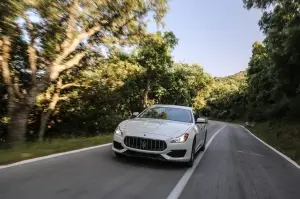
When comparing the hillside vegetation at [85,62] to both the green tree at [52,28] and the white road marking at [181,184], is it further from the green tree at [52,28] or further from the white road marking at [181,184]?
the white road marking at [181,184]

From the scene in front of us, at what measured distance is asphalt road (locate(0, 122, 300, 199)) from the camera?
496cm

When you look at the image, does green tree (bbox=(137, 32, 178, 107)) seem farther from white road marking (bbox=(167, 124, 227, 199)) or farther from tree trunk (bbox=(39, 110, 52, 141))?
white road marking (bbox=(167, 124, 227, 199))

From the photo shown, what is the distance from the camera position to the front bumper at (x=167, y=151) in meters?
7.09

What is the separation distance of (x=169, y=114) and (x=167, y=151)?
2021 millimetres

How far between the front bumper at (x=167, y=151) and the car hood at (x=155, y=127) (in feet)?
0.76

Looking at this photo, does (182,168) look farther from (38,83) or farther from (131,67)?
(131,67)

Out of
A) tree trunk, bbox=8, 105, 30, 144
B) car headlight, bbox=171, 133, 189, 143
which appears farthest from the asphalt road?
tree trunk, bbox=8, 105, 30, 144

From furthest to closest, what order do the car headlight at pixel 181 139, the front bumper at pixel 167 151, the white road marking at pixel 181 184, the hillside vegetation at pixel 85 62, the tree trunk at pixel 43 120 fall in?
the tree trunk at pixel 43 120 → the hillside vegetation at pixel 85 62 → the car headlight at pixel 181 139 → the front bumper at pixel 167 151 → the white road marking at pixel 181 184

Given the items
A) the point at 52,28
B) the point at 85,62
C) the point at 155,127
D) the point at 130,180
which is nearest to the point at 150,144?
the point at 155,127

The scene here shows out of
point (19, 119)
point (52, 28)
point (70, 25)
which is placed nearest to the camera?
point (52, 28)

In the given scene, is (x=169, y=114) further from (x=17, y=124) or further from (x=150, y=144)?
(x=17, y=124)

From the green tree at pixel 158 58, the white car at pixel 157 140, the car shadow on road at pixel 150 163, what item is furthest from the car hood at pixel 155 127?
the green tree at pixel 158 58

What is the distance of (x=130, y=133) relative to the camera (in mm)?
7277

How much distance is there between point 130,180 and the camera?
19.7 feet
